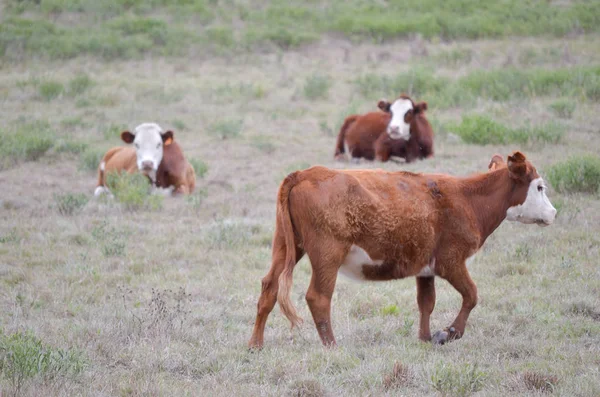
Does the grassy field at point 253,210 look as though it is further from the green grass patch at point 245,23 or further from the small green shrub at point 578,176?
the green grass patch at point 245,23

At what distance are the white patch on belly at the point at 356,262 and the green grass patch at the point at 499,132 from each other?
8742 millimetres

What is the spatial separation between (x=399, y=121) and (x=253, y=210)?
4.65 metres

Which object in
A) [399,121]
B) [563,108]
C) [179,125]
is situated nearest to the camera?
[399,121]

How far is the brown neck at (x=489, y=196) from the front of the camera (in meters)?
6.59

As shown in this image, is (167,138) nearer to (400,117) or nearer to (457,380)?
(400,117)

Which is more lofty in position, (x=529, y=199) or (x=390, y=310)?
(x=529, y=199)

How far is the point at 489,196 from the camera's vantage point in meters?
6.66

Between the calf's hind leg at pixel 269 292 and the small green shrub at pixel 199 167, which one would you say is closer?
the calf's hind leg at pixel 269 292

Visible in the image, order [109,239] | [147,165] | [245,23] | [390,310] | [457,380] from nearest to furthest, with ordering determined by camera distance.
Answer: [457,380] < [390,310] < [109,239] < [147,165] < [245,23]

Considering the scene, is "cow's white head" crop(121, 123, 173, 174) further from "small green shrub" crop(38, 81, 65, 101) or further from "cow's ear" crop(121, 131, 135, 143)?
"small green shrub" crop(38, 81, 65, 101)

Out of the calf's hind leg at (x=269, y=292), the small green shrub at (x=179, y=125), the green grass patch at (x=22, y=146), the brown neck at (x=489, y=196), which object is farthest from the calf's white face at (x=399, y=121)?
the calf's hind leg at (x=269, y=292)

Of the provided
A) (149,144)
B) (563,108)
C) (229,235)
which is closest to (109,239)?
(229,235)

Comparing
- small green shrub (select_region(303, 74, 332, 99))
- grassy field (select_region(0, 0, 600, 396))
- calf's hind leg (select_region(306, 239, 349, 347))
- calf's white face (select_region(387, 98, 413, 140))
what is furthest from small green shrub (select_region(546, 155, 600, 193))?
small green shrub (select_region(303, 74, 332, 99))

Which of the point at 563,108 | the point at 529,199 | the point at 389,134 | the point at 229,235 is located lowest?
the point at 229,235
